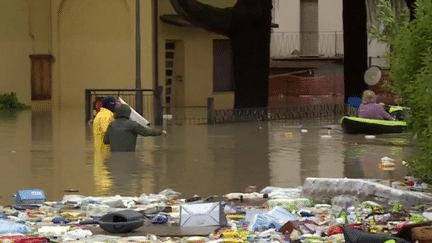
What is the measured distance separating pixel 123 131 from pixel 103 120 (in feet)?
1.36

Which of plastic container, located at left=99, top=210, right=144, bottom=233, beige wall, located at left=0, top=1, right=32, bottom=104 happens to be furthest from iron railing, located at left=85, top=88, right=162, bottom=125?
plastic container, located at left=99, top=210, right=144, bottom=233

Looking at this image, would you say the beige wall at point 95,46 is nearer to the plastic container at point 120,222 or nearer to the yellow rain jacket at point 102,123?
the yellow rain jacket at point 102,123

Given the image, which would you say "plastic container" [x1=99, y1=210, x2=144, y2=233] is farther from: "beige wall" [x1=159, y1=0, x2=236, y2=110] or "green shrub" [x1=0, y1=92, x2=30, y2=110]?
"beige wall" [x1=159, y1=0, x2=236, y2=110]

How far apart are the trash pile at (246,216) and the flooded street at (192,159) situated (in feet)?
4.20

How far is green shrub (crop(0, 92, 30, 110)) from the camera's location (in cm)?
4034

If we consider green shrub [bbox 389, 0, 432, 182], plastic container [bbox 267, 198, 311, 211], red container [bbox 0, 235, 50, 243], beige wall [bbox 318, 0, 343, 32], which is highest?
beige wall [bbox 318, 0, 343, 32]

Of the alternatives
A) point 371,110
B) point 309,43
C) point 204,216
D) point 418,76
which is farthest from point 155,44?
point 204,216

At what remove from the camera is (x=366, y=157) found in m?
20.8

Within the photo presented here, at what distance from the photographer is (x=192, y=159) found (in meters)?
20.8

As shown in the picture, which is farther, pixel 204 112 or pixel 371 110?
pixel 204 112

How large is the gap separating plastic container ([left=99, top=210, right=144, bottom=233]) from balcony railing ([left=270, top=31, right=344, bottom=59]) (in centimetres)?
4433

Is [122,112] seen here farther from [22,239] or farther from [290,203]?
[22,239]

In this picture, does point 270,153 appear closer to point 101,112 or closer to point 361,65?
point 101,112

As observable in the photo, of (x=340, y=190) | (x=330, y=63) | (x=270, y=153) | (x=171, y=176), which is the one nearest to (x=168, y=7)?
(x=330, y=63)
